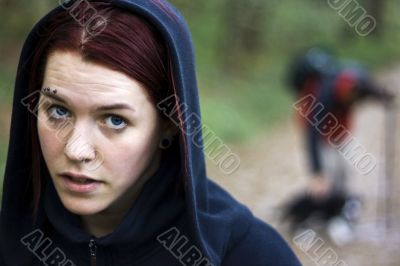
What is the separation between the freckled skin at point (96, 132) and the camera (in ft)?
5.97

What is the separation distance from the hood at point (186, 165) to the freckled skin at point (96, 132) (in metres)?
0.11

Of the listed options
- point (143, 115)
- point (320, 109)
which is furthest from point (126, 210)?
point (320, 109)

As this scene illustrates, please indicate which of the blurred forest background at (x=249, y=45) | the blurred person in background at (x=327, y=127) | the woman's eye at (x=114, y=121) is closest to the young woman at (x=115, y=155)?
the woman's eye at (x=114, y=121)

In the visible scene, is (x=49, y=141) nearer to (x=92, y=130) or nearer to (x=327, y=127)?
(x=92, y=130)

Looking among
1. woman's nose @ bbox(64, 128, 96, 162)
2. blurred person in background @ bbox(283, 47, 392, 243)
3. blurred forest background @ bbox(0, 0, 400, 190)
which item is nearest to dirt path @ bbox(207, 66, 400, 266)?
blurred person in background @ bbox(283, 47, 392, 243)

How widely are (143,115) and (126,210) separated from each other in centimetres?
36

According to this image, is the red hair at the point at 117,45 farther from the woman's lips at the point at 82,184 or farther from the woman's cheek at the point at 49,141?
the woman's lips at the point at 82,184

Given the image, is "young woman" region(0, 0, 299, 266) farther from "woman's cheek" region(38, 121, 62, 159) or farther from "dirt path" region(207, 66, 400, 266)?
"dirt path" region(207, 66, 400, 266)

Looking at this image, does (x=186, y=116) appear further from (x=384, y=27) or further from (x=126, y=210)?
(x=384, y=27)

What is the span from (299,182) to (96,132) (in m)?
6.76

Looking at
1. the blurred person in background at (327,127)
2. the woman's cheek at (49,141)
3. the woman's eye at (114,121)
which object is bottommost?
the woman's cheek at (49,141)

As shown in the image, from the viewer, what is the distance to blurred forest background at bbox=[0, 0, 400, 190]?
9.27 meters

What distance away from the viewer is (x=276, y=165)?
912cm

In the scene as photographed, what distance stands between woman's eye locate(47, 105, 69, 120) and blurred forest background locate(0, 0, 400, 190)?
5573 mm
